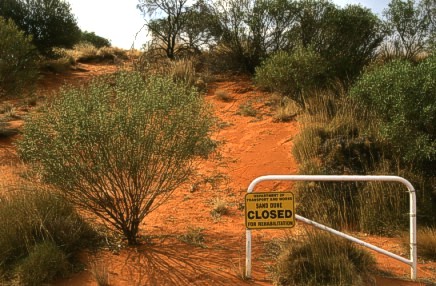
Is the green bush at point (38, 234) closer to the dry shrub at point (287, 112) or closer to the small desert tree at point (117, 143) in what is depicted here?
the small desert tree at point (117, 143)

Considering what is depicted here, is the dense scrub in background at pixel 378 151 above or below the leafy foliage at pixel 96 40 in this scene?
below

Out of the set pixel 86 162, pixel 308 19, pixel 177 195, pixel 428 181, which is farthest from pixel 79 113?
pixel 308 19

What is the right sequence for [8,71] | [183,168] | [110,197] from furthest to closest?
[8,71] < [183,168] < [110,197]

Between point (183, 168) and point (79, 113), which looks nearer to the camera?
point (79, 113)

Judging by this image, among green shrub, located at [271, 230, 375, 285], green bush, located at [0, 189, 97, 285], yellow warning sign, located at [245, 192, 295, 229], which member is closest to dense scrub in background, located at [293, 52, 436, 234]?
green shrub, located at [271, 230, 375, 285]

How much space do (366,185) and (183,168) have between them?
365cm

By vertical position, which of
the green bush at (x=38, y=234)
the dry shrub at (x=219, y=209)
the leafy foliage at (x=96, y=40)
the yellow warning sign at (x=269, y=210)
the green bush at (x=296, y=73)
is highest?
the leafy foliage at (x=96, y=40)

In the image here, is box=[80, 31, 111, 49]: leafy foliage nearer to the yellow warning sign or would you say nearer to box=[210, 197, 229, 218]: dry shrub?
box=[210, 197, 229, 218]: dry shrub

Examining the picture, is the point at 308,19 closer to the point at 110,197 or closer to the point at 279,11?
the point at 279,11

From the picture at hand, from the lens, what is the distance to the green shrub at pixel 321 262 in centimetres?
546

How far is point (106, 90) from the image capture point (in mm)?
6766

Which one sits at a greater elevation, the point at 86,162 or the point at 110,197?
the point at 86,162

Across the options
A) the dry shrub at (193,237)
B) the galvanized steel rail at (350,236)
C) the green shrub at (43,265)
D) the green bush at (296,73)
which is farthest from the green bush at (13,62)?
the galvanized steel rail at (350,236)

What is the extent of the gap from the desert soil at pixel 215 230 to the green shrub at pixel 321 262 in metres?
0.23
